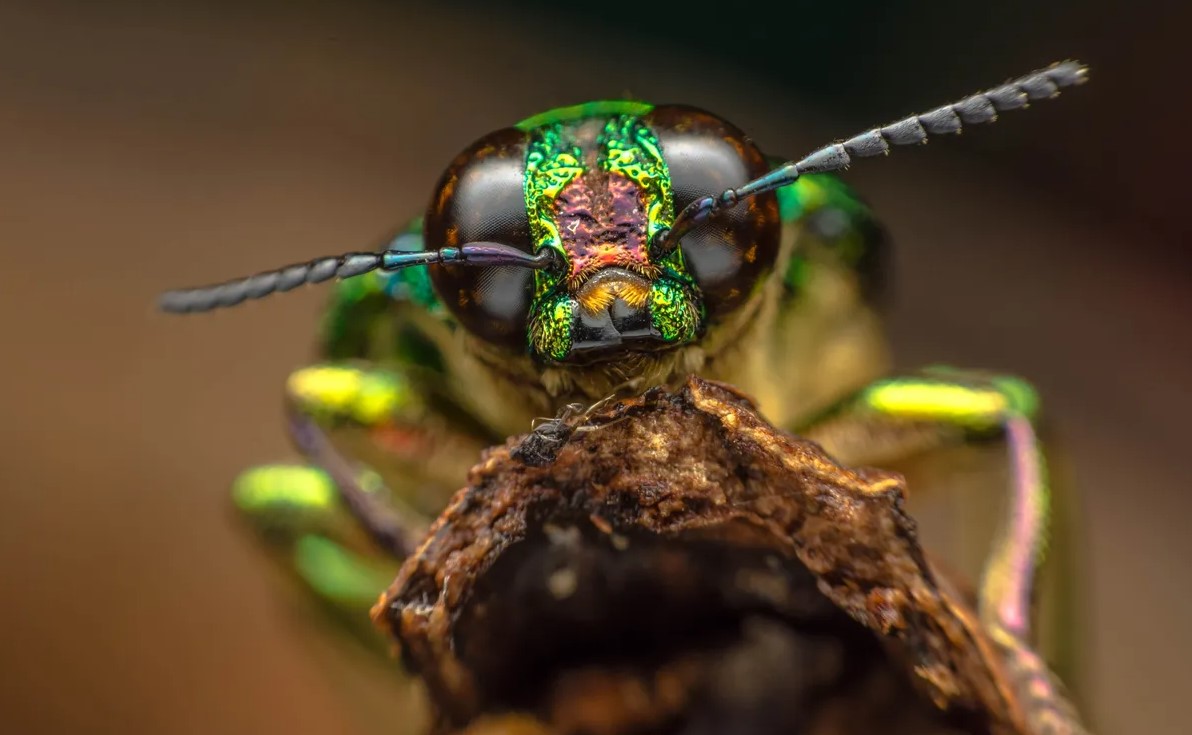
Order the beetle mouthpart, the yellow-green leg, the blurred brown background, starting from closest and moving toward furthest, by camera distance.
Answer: the beetle mouthpart → the yellow-green leg → the blurred brown background

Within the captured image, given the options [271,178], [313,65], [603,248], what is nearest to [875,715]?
[603,248]

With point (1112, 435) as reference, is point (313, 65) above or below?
above

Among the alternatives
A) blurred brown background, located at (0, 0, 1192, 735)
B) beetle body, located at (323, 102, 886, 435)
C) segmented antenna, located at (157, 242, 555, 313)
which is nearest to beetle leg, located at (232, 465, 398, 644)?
blurred brown background, located at (0, 0, 1192, 735)

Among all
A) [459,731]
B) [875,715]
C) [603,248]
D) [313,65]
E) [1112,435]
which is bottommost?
[1112,435]

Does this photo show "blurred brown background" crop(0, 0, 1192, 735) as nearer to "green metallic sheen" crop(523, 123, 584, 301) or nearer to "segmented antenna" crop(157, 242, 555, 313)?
"segmented antenna" crop(157, 242, 555, 313)

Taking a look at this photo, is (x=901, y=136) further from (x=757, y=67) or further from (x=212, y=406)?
(x=757, y=67)
